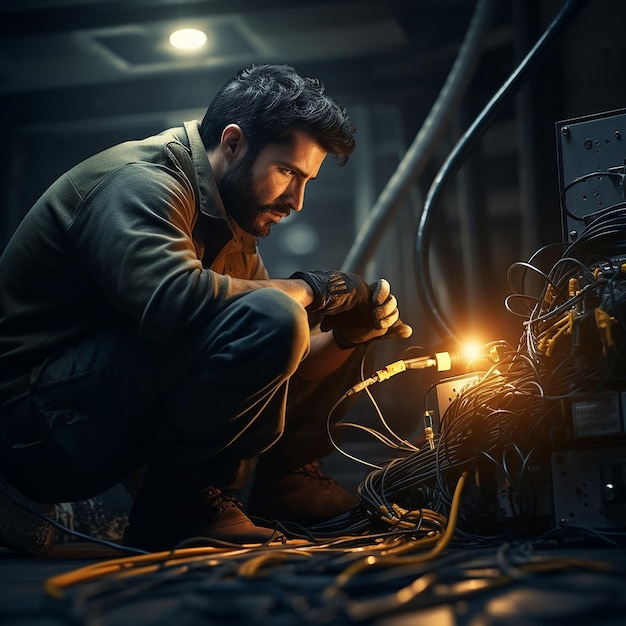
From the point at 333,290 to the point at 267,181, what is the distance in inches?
13.5

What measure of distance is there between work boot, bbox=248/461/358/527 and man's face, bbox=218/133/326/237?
636 millimetres

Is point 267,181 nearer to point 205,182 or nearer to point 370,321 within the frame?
point 205,182

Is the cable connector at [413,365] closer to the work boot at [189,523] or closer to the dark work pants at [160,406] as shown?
the dark work pants at [160,406]

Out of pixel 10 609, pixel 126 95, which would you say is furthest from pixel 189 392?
pixel 126 95

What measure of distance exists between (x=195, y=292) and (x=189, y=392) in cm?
20

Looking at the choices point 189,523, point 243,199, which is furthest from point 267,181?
point 189,523

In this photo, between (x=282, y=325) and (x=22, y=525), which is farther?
(x=22, y=525)

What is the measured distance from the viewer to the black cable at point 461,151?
2.30m

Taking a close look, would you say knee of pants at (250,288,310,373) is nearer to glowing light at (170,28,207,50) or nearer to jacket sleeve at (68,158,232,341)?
jacket sleeve at (68,158,232,341)

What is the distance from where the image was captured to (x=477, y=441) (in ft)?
5.84

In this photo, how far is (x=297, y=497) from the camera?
2070 millimetres

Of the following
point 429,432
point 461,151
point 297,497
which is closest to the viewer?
point 429,432

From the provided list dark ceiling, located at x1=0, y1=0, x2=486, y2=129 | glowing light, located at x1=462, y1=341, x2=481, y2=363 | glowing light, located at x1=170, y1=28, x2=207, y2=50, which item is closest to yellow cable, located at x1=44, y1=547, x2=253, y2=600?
glowing light, located at x1=462, y1=341, x2=481, y2=363

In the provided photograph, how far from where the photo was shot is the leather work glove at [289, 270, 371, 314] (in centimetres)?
183
